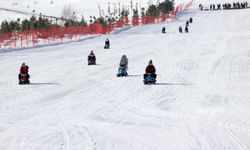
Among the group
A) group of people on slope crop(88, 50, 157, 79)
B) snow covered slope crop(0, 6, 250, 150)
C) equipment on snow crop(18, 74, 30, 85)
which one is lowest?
snow covered slope crop(0, 6, 250, 150)

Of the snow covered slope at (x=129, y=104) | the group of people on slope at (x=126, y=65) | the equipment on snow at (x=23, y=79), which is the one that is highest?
the group of people on slope at (x=126, y=65)

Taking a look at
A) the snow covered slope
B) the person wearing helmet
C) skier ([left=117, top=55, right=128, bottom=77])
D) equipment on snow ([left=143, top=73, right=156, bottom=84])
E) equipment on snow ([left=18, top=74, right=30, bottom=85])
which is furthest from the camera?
skier ([left=117, top=55, right=128, bottom=77])

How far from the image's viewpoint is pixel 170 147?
10.7 metres

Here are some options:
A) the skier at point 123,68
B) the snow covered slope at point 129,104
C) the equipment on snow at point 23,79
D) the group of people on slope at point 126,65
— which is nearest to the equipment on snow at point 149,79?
the group of people on slope at point 126,65

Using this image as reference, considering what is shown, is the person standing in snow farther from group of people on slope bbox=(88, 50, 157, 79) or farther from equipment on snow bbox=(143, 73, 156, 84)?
equipment on snow bbox=(143, 73, 156, 84)

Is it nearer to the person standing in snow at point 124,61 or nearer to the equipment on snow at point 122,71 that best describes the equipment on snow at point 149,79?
the person standing in snow at point 124,61

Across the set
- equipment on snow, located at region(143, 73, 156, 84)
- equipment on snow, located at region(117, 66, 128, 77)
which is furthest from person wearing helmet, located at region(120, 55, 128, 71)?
equipment on snow, located at region(143, 73, 156, 84)

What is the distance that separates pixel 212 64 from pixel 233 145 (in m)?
17.0

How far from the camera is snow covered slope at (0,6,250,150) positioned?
37.1 ft

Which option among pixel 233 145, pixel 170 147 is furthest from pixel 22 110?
pixel 233 145

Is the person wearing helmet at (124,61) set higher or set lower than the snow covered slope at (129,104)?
higher

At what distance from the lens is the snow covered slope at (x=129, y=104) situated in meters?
11.3

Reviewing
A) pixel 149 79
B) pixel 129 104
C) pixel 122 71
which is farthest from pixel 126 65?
pixel 129 104

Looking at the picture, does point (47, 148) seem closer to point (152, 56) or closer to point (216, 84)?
point (216, 84)
